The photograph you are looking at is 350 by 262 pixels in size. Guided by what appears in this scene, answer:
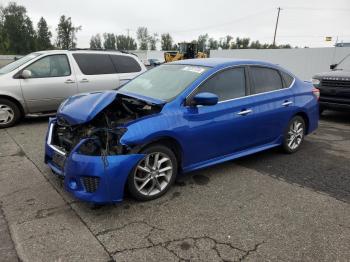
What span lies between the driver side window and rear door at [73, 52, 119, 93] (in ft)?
0.91

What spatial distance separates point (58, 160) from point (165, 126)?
1.34m

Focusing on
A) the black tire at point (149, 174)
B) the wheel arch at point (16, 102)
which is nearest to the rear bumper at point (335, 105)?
the black tire at point (149, 174)

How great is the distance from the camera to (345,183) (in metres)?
4.62

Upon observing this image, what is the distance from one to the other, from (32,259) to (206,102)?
2.48 m

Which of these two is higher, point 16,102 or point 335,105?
point 16,102

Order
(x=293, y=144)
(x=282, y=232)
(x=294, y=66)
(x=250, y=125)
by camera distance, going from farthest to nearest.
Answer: (x=294, y=66)
(x=293, y=144)
(x=250, y=125)
(x=282, y=232)

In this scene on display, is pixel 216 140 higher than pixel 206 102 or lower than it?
lower

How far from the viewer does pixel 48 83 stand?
7457mm

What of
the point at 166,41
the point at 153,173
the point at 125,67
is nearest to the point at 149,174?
the point at 153,173

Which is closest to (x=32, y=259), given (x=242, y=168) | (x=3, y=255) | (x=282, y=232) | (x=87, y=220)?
(x=3, y=255)

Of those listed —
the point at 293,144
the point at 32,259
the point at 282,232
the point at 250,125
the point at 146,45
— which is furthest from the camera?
the point at 146,45

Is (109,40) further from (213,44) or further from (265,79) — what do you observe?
(265,79)

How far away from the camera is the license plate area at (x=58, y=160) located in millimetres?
3786

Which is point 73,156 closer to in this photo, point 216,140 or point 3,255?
point 3,255
